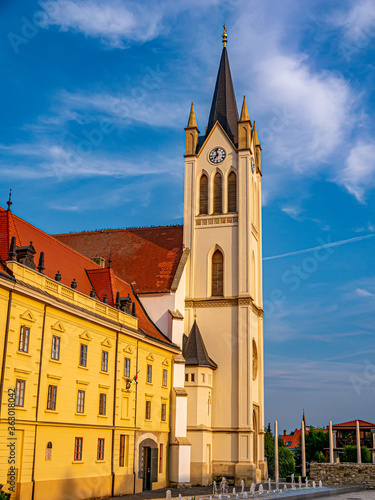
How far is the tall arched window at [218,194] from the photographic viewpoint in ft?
163

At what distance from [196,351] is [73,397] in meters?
15.9

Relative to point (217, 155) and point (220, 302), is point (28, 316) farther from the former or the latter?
point (217, 155)

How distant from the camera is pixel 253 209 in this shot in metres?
51.7

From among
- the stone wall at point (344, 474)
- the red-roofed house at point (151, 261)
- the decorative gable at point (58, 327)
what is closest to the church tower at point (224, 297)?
the red-roofed house at point (151, 261)

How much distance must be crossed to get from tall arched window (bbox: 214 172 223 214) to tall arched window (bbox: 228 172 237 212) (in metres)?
0.68

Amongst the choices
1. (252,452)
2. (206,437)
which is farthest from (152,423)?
(252,452)

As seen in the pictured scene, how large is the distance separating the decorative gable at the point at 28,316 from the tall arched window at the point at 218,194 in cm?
2529

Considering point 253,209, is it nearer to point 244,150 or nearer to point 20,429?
point 244,150

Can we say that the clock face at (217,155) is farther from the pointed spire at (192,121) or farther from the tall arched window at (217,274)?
the tall arched window at (217,274)

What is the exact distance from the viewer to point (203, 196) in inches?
1983

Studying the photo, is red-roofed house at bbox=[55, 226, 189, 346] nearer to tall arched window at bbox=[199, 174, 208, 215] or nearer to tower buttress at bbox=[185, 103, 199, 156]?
tall arched window at bbox=[199, 174, 208, 215]

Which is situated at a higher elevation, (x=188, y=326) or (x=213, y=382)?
(x=188, y=326)

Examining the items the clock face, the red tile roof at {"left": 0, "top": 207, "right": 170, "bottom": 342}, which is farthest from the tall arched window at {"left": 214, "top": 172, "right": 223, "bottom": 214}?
the red tile roof at {"left": 0, "top": 207, "right": 170, "bottom": 342}

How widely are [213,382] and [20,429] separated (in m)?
21.7
